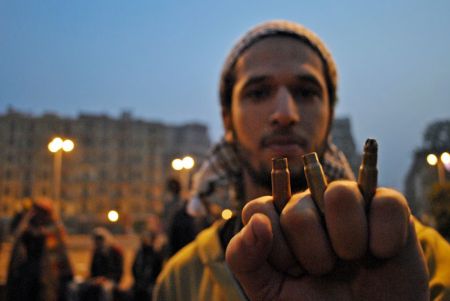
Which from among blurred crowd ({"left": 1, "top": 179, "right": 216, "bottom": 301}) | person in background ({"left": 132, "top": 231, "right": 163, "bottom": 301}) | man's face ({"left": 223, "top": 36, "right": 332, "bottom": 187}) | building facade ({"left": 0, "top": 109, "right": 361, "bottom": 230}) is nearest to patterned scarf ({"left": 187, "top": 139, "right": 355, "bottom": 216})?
→ man's face ({"left": 223, "top": 36, "right": 332, "bottom": 187})

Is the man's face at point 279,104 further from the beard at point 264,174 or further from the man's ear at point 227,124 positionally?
the man's ear at point 227,124

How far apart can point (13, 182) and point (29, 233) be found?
9351cm

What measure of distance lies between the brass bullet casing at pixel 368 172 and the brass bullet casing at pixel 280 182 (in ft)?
0.48

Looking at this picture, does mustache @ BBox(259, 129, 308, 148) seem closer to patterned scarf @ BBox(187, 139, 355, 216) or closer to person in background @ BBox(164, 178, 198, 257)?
patterned scarf @ BBox(187, 139, 355, 216)

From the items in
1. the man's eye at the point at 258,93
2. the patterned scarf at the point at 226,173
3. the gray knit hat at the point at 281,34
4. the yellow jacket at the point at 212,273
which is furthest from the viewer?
the patterned scarf at the point at 226,173

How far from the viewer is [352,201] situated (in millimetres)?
826

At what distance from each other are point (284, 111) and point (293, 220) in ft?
2.64

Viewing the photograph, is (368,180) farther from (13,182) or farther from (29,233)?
(13,182)

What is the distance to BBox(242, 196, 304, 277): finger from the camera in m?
0.91

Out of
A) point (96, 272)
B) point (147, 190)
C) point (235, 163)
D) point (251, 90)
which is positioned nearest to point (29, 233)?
point (96, 272)

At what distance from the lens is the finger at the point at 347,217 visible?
83 cm

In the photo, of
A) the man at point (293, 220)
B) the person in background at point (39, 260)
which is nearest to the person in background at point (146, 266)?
the person in background at point (39, 260)

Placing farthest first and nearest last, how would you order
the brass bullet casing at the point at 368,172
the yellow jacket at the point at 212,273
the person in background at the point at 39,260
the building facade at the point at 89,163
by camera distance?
the building facade at the point at 89,163
the person in background at the point at 39,260
the yellow jacket at the point at 212,273
the brass bullet casing at the point at 368,172

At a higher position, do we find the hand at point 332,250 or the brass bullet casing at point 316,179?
the brass bullet casing at point 316,179
